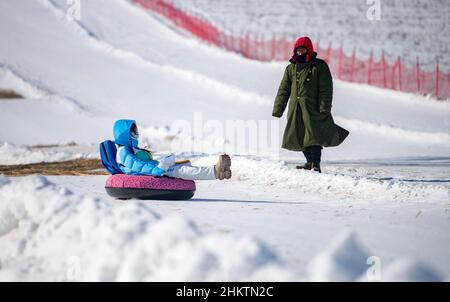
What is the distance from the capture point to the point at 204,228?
5.08 metres

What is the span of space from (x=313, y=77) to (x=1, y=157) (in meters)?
5.96

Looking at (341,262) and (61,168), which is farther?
(61,168)

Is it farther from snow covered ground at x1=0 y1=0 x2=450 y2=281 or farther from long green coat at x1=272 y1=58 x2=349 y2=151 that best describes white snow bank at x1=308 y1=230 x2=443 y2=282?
long green coat at x1=272 y1=58 x2=349 y2=151

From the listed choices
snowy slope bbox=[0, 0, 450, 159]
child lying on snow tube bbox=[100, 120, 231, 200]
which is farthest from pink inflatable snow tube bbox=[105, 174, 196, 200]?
snowy slope bbox=[0, 0, 450, 159]

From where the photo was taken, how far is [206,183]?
29.8ft

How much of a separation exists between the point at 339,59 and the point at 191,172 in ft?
65.5

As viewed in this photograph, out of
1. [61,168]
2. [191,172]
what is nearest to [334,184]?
[191,172]

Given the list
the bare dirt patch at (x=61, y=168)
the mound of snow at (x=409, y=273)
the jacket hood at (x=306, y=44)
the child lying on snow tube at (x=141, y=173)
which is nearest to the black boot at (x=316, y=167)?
the jacket hood at (x=306, y=44)

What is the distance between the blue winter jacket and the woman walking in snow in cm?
235

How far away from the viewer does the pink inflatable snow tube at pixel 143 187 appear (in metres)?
6.88

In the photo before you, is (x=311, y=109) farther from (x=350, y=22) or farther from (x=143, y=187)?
(x=350, y=22)
